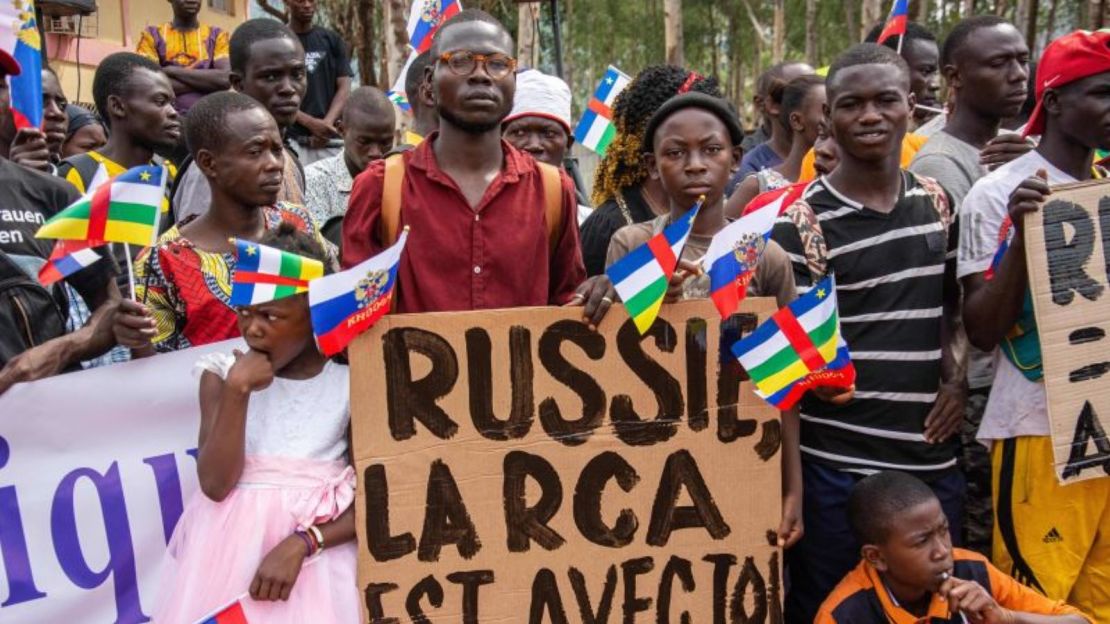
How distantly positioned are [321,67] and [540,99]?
149 inches

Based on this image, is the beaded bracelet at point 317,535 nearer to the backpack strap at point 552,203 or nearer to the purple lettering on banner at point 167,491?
the purple lettering on banner at point 167,491

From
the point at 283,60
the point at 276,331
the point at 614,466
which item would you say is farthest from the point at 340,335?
the point at 283,60

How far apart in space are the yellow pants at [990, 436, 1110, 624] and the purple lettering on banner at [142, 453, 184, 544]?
9.04 ft

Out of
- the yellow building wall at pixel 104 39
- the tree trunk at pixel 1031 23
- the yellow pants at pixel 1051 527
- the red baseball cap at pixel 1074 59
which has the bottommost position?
the yellow pants at pixel 1051 527

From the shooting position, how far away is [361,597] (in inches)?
127

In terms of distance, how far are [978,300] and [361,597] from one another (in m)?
2.13

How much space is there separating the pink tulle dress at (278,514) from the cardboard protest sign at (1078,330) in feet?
7.22

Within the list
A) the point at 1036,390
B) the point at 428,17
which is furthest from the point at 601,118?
the point at 1036,390

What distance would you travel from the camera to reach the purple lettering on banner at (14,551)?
3.61 m

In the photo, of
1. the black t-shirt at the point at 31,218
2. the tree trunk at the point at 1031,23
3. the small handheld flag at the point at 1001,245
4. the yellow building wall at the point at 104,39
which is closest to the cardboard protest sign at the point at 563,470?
the small handheld flag at the point at 1001,245

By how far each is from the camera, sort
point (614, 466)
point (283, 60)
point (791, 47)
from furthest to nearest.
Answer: point (791, 47), point (283, 60), point (614, 466)

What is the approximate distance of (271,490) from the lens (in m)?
3.24

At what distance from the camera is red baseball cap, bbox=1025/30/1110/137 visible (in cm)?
369

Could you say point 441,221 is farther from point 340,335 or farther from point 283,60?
point 283,60
